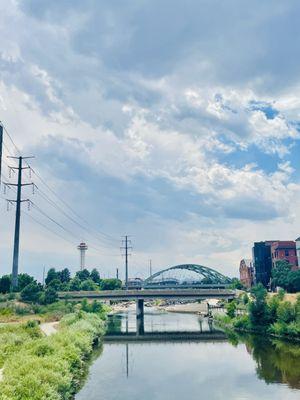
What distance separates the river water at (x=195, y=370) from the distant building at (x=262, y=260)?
72.5 metres

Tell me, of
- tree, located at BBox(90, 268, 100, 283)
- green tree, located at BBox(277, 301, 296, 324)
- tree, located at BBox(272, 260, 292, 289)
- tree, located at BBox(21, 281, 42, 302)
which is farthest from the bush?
tree, located at BBox(90, 268, 100, 283)

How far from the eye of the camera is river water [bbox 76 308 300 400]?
31759 millimetres

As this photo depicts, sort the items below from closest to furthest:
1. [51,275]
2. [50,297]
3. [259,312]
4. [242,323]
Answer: [259,312] < [242,323] < [50,297] < [51,275]

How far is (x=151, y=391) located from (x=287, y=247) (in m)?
103

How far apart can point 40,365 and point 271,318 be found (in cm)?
4720

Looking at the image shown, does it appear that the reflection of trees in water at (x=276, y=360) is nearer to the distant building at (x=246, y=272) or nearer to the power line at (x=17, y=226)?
the power line at (x=17, y=226)

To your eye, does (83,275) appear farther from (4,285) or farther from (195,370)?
(195,370)

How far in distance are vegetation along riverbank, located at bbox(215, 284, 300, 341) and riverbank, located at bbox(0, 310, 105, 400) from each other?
94.0 feet

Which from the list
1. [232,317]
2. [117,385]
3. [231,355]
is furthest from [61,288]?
[117,385]

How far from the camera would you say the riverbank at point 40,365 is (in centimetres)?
2232

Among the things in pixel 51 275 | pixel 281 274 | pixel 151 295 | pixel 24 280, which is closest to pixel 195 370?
pixel 151 295

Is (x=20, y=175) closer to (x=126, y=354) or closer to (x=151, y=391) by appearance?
(x=126, y=354)

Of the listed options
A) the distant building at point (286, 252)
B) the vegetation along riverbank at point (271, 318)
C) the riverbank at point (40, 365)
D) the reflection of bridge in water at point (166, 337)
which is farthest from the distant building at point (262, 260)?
the riverbank at point (40, 365)

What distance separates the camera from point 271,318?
64812 millimetres
